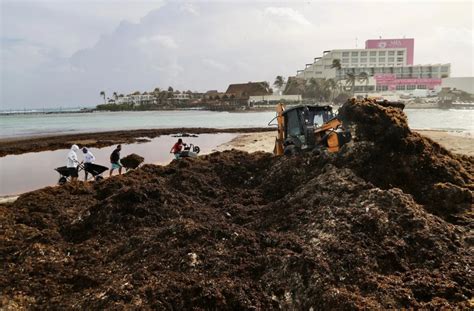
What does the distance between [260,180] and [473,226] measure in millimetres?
5066

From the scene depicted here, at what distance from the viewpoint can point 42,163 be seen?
20828 millimetres

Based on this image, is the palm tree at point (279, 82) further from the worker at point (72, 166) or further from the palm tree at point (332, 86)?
the worker at point (72, 166)

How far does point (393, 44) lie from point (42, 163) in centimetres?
12267

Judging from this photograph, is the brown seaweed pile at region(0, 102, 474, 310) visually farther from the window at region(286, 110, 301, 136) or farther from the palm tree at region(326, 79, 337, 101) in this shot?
the palm tree at region(326, 79, 337, 101)

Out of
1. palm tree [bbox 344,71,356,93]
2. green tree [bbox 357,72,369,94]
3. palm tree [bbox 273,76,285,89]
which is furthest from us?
palm tree [bbox 273,76,285,89]

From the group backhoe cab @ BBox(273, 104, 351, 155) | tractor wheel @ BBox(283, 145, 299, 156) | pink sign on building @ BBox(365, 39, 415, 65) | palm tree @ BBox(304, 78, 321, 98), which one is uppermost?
pink sign on building @ BBox(365, 39, 415, 65)

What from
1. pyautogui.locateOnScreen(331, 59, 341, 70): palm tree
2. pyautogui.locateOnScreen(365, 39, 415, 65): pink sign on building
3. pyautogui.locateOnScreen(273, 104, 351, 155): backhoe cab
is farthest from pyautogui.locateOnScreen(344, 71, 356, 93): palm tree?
pyautogui.locateOnScreen(273, 104, 351, 155): backhoe cab

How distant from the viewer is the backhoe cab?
9.63 m

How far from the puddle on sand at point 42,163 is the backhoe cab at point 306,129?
26.5 feet

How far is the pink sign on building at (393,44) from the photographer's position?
121 m

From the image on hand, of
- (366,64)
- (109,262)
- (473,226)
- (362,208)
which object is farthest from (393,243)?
(366,64)

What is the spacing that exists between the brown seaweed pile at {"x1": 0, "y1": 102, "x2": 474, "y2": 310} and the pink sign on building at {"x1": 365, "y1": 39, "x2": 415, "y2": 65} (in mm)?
124468

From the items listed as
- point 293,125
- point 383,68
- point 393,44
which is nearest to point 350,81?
point 383,68

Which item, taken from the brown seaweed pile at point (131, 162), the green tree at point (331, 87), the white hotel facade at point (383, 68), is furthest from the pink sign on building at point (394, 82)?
the brown seaweed pile at point (131, 162)
